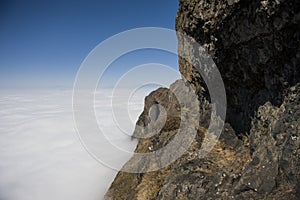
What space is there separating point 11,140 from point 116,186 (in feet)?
517

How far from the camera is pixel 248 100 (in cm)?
1186

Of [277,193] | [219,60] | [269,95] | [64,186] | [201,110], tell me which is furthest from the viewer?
[64,186]

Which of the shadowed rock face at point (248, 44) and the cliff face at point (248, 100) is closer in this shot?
the cliff face at point (248, 100)

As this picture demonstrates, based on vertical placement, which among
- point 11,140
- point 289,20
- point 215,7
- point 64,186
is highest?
point 11,140

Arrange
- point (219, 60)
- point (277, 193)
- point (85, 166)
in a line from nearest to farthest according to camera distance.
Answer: point (277, 193) < point (219, 60) < point (85, 166)

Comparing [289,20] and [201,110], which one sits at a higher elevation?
[289,20]

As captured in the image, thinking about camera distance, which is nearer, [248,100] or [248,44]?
[248,44]

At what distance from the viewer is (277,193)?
8.43 metres

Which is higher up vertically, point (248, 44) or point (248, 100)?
point (248, 44)

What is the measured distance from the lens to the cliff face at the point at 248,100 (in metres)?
8.69

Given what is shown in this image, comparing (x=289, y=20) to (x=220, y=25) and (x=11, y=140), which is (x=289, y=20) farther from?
(x=11, y=140)

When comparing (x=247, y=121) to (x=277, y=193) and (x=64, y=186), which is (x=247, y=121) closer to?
(x=277, y=193)

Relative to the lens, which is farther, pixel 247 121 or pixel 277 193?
pixel 247 121

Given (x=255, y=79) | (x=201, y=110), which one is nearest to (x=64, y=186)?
(x=201, y=110)
